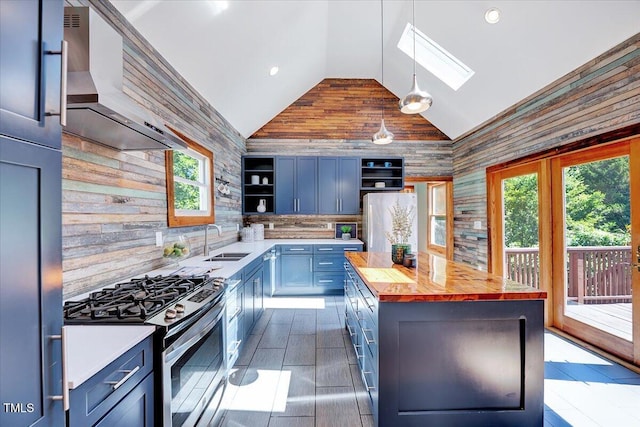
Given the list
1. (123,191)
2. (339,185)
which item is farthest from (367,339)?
(339,185)


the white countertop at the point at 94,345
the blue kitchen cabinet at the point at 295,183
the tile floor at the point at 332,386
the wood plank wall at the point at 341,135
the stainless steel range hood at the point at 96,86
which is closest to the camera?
the white countertop at the point at 94,345

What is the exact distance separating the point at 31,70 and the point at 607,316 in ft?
14.1

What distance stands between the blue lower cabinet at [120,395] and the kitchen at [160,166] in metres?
0.40

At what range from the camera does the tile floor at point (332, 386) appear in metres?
1.95

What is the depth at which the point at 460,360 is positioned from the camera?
1.66 m

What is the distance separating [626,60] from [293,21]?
3099 mm

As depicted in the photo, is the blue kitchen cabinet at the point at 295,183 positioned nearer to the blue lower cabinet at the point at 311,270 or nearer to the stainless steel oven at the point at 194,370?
the blue lower cabinet at the point at 311,270

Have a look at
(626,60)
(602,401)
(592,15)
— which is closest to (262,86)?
→ (592,15)

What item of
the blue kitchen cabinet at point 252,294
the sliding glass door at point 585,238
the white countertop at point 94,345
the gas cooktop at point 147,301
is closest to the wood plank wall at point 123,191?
the gas cooktop at point 147,301

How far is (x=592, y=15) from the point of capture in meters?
2.35

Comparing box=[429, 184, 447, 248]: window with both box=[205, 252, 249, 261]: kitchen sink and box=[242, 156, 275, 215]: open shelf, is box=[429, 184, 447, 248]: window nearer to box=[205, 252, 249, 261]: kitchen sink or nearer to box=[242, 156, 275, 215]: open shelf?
box=[242, 156, 275, 215]: open shelf

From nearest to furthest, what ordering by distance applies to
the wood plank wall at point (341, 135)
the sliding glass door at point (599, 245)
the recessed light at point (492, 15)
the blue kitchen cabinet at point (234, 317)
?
the blue kitchen cabinet at point (234, 317)
the sliding glass door at point (599, 245)
the recessed light at point (492, 15)
the wood plank wall at point (341, 135)

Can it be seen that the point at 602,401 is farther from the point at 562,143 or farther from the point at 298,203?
the point at 298,203

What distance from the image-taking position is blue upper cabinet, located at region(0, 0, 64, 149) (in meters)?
0.67
